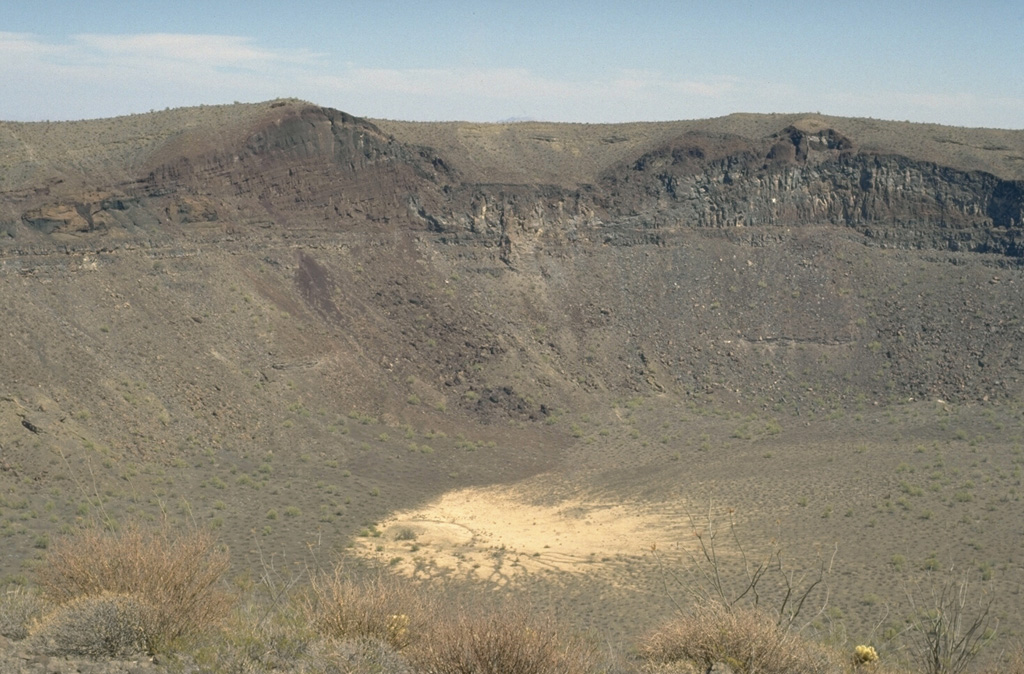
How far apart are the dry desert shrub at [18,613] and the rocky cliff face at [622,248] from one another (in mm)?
28377

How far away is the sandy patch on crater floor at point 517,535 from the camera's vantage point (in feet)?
92.6

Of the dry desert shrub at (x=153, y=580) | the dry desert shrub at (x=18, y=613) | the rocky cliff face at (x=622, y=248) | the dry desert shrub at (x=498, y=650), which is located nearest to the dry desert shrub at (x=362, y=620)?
the dry desert shrub at (x=498, y=650)

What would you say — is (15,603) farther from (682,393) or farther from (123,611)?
(682,393)

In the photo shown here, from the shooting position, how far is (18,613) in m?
14.5

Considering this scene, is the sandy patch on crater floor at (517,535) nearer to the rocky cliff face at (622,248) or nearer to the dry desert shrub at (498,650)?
the rocky cliff face at (622,248)

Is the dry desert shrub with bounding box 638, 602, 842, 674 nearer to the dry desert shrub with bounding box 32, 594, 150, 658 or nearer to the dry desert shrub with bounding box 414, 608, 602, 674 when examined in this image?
the dry desert shrub with bounding box 414, 608, 602, 674

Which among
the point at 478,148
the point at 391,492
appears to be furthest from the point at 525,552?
the point at 478,148

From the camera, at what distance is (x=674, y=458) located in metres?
40.6

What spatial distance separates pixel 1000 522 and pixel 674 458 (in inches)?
519

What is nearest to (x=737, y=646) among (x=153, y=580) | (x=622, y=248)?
(x=153, y=580)

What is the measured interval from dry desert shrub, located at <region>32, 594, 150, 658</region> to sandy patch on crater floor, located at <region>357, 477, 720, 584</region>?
1338 centimetres

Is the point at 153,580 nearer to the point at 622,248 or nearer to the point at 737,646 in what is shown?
the point at 737,646

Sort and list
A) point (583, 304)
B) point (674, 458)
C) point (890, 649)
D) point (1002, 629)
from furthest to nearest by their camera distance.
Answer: point (583, 304), point (674, 458), point (1002, 629), point (890, 649)

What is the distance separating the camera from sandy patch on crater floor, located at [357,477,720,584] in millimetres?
28234
